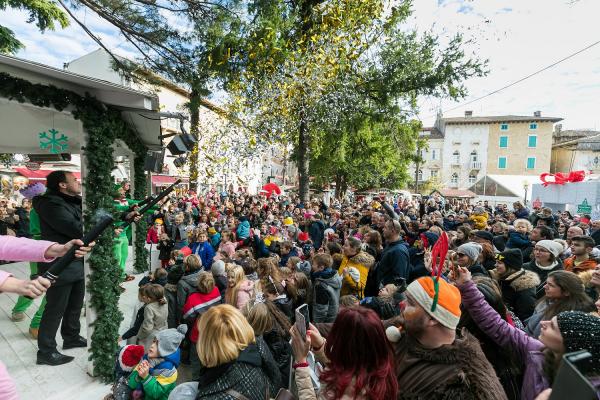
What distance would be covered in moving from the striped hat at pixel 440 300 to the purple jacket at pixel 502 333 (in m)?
0.58

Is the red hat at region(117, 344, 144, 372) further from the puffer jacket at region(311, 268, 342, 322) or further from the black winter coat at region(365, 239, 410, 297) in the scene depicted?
the black winter coat at region(365, 239, 410, 297)

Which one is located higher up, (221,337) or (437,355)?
(437,355)

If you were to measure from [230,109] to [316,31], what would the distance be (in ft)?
13.1

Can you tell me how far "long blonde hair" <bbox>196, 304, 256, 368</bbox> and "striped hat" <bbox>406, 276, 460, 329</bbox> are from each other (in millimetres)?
1115

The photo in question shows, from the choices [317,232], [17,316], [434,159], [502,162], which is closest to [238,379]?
[17,316]

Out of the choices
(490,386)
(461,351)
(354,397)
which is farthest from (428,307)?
(354,397)

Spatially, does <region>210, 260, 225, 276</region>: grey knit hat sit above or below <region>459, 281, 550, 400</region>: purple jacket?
below

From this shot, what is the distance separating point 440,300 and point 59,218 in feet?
13.2

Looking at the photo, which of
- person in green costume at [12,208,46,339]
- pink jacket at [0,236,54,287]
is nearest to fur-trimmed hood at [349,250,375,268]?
pink jacket at [0,236,54,287]

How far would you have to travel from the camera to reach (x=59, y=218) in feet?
12.5

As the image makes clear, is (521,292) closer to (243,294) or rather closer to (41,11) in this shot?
(243,294)

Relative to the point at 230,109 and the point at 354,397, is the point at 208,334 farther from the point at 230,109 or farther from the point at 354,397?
the point at 230,109

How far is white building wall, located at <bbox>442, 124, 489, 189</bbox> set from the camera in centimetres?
4919

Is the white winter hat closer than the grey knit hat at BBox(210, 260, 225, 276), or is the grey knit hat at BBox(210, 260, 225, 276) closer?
the white winter hat
